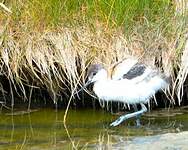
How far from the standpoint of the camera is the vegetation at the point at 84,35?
616 centimetres

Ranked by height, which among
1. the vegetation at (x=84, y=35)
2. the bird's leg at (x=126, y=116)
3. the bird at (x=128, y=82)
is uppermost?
the vegetation at (x=84, y=35)

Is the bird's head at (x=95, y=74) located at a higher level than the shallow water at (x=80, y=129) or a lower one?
higher

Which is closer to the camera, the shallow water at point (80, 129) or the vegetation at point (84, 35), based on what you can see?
the shallow water at point (80, 129)

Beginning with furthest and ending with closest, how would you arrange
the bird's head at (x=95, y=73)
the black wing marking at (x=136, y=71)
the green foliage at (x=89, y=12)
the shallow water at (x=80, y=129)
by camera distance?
1. the green foliage at (x=89, y=12)
2. the bird's head at (x=95, y=73)
3. the black wing marking at (x=136, y=71)
4. the shallow water at (x=80, y=129)

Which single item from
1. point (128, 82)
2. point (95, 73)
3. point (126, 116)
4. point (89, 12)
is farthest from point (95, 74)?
point (89, 12)

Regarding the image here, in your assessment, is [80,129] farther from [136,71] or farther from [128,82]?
[136,71]

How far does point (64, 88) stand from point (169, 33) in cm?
121

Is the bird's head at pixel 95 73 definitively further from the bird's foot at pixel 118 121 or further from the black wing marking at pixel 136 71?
the bird's foot at pixel 118 121

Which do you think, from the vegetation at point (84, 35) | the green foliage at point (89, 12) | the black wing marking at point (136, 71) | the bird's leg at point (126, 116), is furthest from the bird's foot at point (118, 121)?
the green foliage at point (89, 12)

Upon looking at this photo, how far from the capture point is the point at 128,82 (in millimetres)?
6082

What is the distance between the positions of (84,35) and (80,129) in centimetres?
93

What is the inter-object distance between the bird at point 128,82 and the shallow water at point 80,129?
0.20 metres

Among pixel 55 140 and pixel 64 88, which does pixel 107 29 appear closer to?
pixel 64 88

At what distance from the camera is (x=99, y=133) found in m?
5.77
